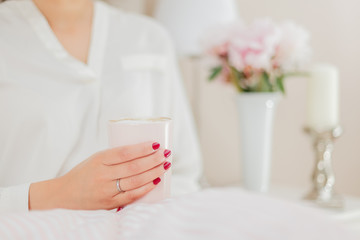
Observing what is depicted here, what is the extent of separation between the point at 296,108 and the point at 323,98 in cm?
58

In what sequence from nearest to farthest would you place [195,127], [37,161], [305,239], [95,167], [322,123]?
[305,239], [95,167], [37,161], [322,123], [195,127]

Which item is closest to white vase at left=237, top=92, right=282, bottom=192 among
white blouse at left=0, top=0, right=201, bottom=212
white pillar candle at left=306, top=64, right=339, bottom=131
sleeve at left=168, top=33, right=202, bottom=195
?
white pillar candle at left=306, top=64, right=339, bottom=131

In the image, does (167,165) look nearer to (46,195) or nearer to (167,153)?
(167,153)

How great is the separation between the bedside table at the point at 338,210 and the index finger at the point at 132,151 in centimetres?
78

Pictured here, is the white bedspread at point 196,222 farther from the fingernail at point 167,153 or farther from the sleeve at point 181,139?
the sleeve at point 181,139

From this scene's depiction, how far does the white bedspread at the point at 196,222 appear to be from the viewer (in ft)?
0.85

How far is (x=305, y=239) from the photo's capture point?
0.25m

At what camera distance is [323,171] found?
4.41ft

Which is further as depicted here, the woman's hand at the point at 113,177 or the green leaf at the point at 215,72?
the green leaf at the point at 215,72

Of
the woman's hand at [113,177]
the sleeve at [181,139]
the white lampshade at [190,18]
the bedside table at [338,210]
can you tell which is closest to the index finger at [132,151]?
the woman's hand at [113,177]

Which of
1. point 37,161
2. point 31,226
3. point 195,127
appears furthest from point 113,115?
point 195,127

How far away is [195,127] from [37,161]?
3.88ft

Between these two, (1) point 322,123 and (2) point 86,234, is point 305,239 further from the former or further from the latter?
(1) point 322,123

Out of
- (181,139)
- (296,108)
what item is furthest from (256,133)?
(296,108)
